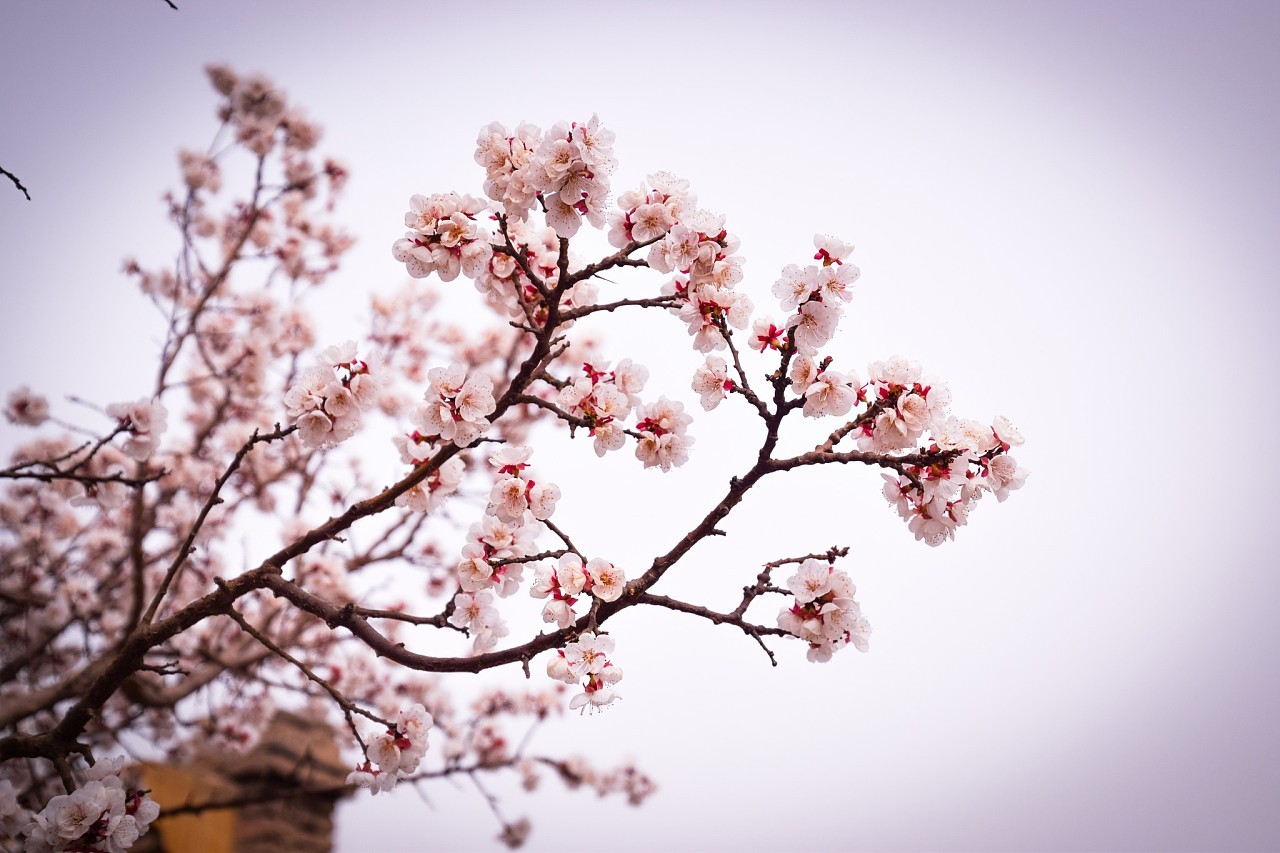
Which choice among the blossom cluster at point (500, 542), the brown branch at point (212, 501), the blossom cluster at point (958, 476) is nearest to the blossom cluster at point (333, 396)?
the brown branch at point (212, 501)

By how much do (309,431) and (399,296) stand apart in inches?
197

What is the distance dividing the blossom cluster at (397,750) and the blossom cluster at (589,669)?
663 mm

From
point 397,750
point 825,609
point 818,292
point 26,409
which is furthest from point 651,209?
point 26,409

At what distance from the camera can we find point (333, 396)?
2.42 metres

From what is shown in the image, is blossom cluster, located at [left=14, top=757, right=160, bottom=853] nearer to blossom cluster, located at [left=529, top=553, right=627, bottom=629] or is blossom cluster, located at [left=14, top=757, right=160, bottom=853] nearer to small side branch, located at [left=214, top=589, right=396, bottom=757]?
small side branch, located at [left=214, top=589, right=396, bottom=757]

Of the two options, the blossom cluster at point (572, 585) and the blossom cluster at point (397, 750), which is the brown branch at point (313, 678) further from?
the blossom cluster at point (572, 585)

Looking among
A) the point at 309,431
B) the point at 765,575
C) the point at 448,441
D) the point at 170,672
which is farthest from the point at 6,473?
the point at 765,575

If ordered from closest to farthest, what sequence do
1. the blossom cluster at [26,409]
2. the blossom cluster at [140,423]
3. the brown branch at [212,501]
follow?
the brown branch at [212,501]
the blossom cluster at [140,423]
the blossom cluster at [26,409]

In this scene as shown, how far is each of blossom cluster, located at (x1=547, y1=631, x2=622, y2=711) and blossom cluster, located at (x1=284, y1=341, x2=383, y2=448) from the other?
1082 millimetres

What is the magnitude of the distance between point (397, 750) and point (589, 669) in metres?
0.87

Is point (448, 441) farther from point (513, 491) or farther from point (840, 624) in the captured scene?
point (840, 624)

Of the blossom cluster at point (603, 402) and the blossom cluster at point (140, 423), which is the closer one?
the blossom cluster at point (603, 402)

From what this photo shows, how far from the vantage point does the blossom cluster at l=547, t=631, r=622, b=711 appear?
2180mm

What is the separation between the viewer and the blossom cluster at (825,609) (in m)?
2.19
